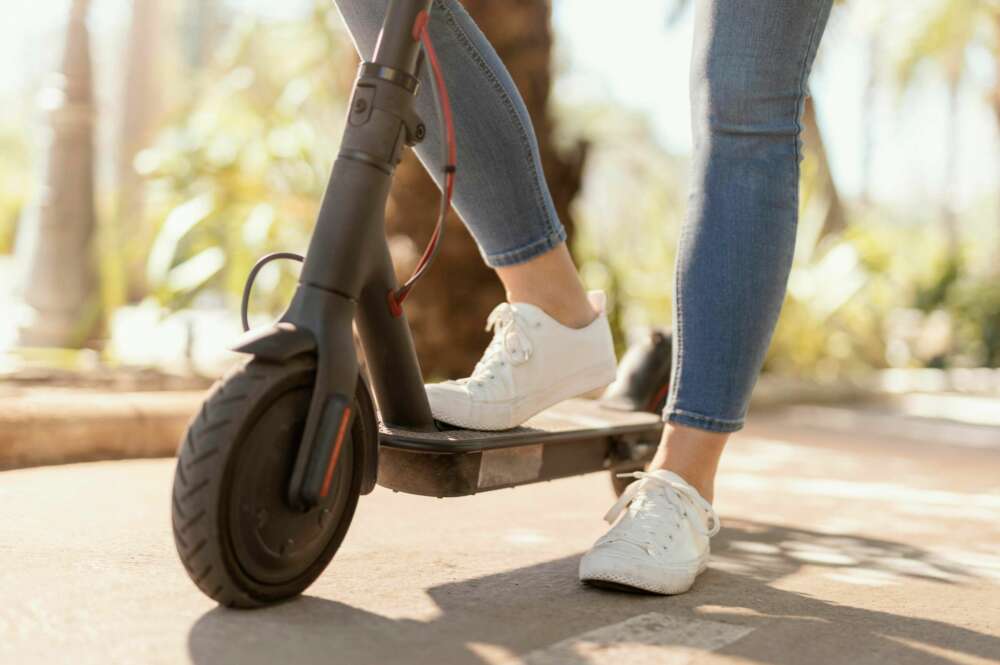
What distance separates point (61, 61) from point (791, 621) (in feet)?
15.8

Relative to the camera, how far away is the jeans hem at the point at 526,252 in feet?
6.48

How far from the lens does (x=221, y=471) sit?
1.35 metres

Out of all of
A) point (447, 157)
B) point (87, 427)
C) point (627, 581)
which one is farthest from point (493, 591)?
point (87, 427)

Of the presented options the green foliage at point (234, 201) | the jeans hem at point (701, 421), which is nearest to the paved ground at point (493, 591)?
the jeans hem at point (701, 421)

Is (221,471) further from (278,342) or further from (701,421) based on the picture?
(701,421)

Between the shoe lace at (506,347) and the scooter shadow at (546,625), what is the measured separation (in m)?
0.33

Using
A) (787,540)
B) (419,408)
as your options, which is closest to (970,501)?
(787,540)

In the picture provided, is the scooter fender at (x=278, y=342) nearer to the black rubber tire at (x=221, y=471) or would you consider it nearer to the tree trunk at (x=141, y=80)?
the black rubber tire at (x=221, y=471)

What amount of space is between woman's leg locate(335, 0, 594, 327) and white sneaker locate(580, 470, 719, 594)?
0.37 m

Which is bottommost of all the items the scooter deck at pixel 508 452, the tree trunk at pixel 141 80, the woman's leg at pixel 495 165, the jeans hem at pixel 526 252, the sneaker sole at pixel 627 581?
the sneaker sole at pixel 627 581

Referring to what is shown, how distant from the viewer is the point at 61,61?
538cm

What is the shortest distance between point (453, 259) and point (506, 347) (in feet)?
8.46

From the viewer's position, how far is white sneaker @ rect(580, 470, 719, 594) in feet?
5.57

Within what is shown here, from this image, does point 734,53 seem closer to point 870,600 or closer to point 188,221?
point 870,600
